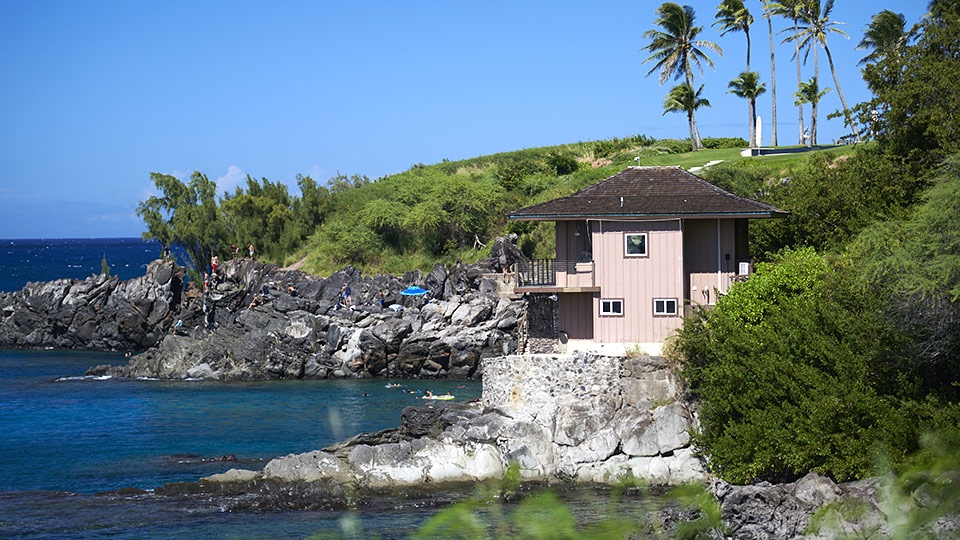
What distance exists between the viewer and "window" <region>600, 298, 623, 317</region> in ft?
101

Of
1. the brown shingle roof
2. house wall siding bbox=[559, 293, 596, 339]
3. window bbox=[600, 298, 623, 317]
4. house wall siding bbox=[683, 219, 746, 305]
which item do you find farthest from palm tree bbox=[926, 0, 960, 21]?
house wall siding bbox=[559, 293, 596, 339]

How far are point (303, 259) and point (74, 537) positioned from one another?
49201 mm

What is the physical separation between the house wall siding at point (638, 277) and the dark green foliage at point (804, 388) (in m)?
Result: 2.89

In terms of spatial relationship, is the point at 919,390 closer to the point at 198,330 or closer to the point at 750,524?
the point at 750,524

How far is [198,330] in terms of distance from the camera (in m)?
51.4

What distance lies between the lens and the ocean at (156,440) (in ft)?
76.9

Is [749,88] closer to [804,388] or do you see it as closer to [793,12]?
[793,12]

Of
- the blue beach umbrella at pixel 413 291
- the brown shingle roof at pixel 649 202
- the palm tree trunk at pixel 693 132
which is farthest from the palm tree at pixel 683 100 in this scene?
the brown shingle roof at pixel 649 202

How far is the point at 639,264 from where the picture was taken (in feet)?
101

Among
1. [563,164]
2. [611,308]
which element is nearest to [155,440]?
[611,308]

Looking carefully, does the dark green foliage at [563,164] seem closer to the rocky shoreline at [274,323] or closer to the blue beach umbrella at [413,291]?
the rocky shoreline at [274,323]

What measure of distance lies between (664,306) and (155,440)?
690 inches

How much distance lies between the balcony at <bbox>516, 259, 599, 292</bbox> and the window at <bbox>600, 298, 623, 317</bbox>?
51cm

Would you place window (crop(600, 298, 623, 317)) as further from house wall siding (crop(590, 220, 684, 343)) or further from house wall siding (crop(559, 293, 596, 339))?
house wall siding (crop(559, 293, 596, 339))
